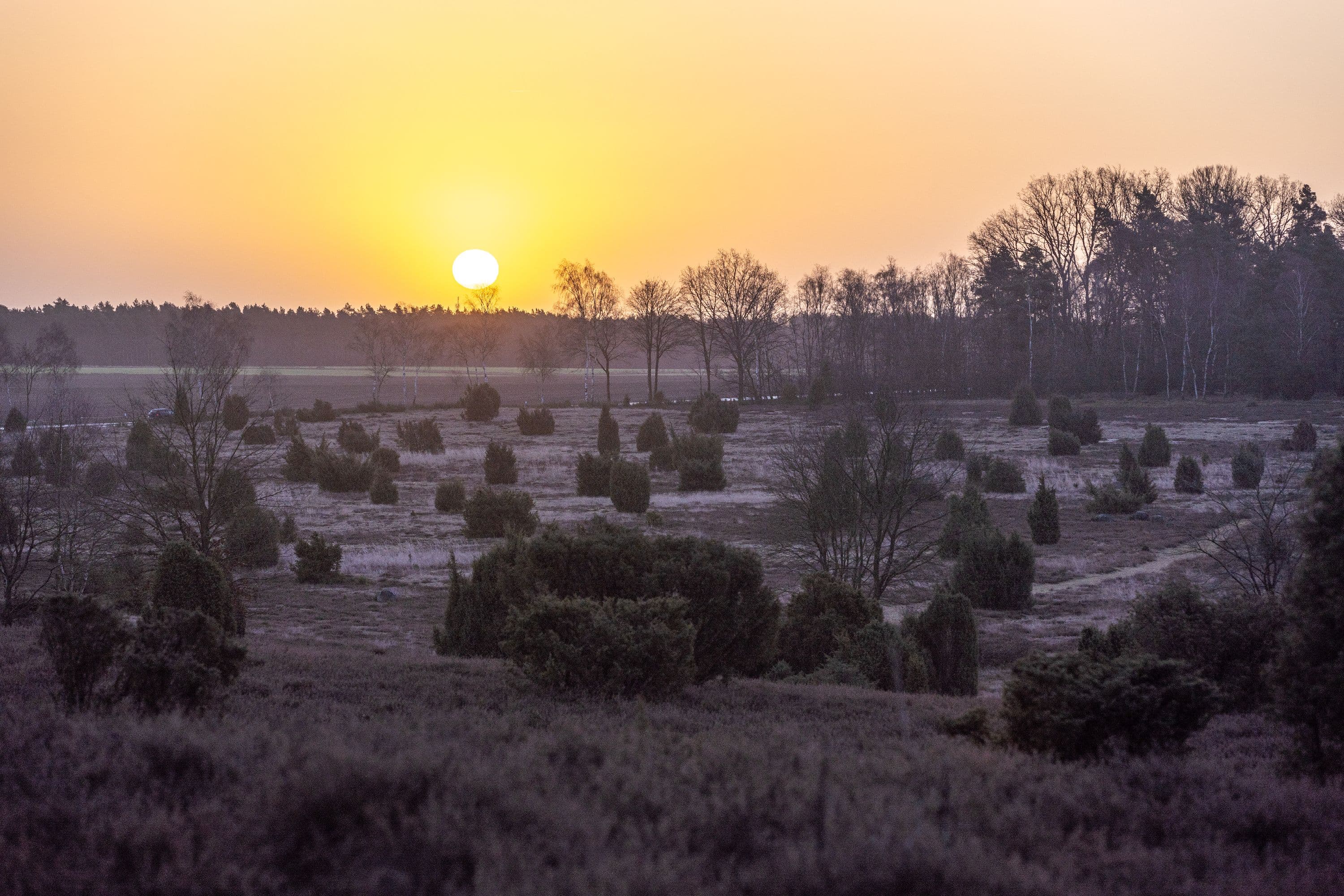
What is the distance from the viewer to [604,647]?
7.74 meters

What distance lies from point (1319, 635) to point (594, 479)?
27.6m

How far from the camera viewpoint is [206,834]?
3.59m

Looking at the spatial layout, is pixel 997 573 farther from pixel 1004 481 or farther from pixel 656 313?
pixel 656 313

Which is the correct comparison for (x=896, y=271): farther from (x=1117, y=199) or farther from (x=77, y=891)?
(x=77, y=891)

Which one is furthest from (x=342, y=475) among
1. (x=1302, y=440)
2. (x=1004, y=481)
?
(x=1302, y=440)

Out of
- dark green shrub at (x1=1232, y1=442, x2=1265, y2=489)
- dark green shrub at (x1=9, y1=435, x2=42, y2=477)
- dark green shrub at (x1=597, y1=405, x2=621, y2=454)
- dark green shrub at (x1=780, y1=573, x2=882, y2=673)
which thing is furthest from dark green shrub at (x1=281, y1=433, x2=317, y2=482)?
dark green shrub at (x1=1232, y1=442, x2=1265, y2=489)

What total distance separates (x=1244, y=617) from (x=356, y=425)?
39.9 m

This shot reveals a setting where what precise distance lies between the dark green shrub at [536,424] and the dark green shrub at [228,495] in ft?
104

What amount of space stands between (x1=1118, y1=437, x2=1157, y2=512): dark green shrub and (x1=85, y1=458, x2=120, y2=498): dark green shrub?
2546cm

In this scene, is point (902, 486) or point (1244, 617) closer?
point (1244, 617)

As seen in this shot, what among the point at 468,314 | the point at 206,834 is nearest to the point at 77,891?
the point at 206,834

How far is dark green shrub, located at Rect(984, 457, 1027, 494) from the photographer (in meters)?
30.5

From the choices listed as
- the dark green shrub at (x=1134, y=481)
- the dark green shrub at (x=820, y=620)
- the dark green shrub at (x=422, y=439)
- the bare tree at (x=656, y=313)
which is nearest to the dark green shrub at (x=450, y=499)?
the dark green shrub at (x=422, y=439)

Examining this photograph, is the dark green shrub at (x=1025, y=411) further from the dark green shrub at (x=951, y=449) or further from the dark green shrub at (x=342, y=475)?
the dark green shrub at (x=342, y=475)
